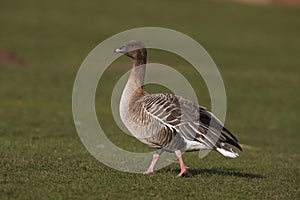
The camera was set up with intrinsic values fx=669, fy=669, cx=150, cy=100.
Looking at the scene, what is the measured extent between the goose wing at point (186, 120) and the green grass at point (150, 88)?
0.84 metres

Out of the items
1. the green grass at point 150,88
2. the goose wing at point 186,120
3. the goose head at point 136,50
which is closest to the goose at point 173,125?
the goose wing at point 186,120

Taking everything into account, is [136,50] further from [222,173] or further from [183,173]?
[222,173]

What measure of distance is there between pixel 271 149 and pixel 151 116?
903cm

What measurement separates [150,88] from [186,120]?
20.8m

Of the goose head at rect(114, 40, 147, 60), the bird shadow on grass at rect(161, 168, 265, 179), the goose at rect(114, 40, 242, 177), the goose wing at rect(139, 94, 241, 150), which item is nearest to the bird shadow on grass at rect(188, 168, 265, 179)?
the bird shadow on grass at rect(161, 168, 265, 179)

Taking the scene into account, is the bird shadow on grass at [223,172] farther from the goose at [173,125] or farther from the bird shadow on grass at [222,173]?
the goose at [173,125]

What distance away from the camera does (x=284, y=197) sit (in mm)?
11266

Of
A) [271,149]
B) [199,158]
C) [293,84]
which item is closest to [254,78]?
[293,84]

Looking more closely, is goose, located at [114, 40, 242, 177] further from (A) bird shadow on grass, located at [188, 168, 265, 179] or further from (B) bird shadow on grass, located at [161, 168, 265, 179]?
(A) bird shadow on grass, located at [188, 168, 265, 179]

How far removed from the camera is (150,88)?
32562 millimetres

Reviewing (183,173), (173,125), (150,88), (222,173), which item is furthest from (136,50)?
(150,88)

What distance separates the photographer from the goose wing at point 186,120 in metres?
11.7

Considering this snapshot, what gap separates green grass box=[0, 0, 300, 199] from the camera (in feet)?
37.7

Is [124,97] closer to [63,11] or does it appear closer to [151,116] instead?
[151,116]
